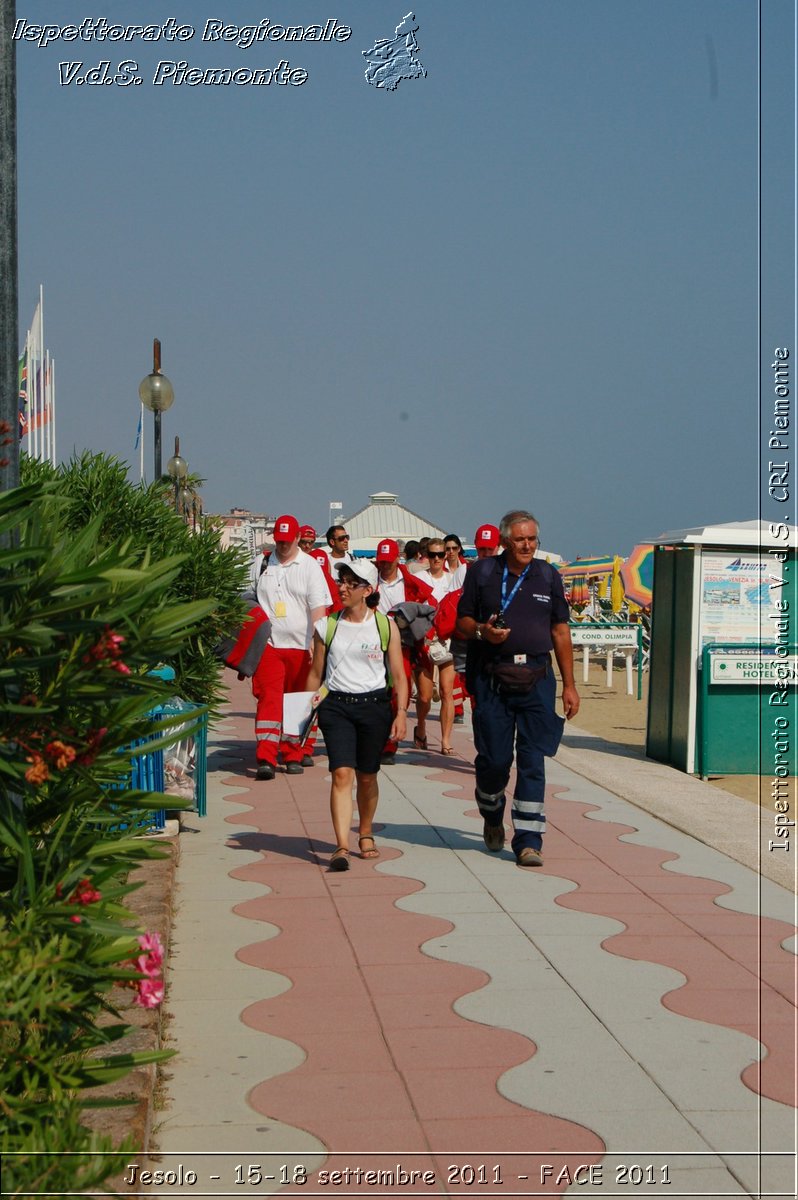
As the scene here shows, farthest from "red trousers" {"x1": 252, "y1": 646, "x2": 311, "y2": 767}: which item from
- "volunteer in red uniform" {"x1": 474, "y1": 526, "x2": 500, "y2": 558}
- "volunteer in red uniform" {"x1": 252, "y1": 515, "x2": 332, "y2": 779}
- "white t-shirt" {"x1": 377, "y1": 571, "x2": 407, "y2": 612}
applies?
"volunteer in red uniform" {"x1": 474, "y1": 526, "x2": 500, "y2": 558}

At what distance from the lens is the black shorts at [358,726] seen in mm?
7898

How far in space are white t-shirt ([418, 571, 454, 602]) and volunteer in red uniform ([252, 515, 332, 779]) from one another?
2705 mm

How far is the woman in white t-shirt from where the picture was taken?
309 inches

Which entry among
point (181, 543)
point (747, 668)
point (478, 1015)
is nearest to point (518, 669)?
point (181, 543)

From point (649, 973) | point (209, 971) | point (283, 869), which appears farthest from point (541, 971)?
point (283, 869)

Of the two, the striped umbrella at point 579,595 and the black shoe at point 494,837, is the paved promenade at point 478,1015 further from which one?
the striped umbrella at point 579,595

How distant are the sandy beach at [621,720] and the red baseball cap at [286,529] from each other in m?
3.91

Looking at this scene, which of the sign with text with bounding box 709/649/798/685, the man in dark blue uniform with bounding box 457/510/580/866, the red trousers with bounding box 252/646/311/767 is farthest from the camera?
the sign with text with bounding box 709/649/798/685

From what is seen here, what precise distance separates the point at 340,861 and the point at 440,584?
21.3ft

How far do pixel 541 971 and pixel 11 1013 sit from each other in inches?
144

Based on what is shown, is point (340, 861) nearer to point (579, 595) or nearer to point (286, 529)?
point (286, 529)

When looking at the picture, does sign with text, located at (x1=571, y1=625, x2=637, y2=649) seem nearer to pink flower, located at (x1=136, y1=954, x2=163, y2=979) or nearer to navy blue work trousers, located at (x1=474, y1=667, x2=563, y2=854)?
navy blue work trousers, located at (x1=474, y1=667, x2=563, y2=854)

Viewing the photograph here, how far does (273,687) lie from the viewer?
36.4 ft

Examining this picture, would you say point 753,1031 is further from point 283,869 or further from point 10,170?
point 10,170
